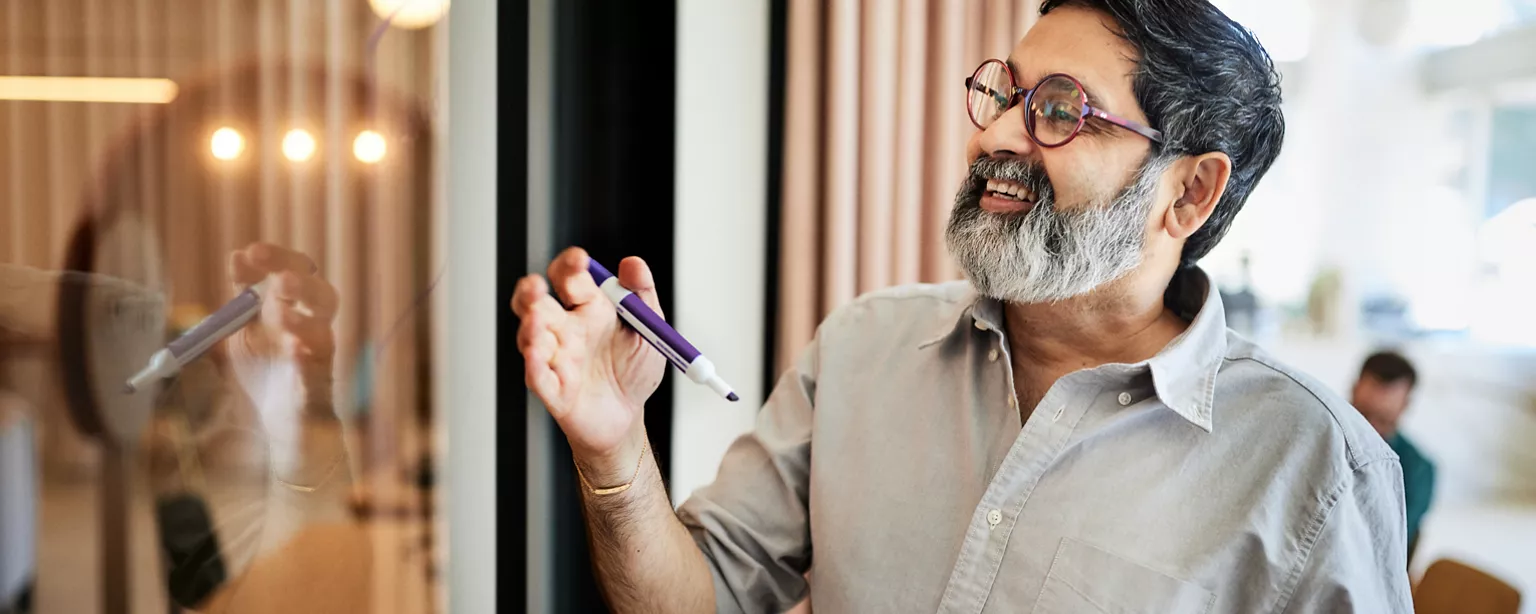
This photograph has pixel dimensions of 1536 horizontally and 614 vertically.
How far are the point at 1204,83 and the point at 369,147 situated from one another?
33.4 inches

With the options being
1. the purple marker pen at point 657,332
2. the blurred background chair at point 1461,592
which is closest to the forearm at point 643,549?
the purple marker pen at point 657,332

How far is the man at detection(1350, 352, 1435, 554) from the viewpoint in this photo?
7.68 feet

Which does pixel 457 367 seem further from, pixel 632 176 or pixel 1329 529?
pixel 1329 529

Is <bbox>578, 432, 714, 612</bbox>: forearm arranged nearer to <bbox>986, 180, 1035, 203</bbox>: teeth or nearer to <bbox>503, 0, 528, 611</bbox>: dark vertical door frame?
<bbox>503, 0, 528, 611</bbox>: dark vertical door frame

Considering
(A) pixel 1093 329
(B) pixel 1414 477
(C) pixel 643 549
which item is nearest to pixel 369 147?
(C) pixel 643 549

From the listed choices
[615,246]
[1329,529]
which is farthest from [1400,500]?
[615,246]

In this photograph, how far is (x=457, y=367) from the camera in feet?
2.19

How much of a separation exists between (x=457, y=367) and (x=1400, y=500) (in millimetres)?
863

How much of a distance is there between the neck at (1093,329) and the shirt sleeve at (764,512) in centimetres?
24

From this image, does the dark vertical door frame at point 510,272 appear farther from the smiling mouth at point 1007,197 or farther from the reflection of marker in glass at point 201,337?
the smiling mouth at point 1007,197

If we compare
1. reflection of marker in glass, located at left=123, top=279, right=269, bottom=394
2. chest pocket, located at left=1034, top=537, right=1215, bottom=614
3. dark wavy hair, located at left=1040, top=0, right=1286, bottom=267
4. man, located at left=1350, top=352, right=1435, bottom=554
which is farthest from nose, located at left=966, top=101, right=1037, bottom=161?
man, located at left=1350, top=352, right=1435, bottom=554

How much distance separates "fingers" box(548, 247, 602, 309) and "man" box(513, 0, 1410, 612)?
0.61 ft

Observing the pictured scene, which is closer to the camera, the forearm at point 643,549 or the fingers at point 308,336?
the fingers at point 308,336

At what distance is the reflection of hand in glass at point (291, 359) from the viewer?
45cm
